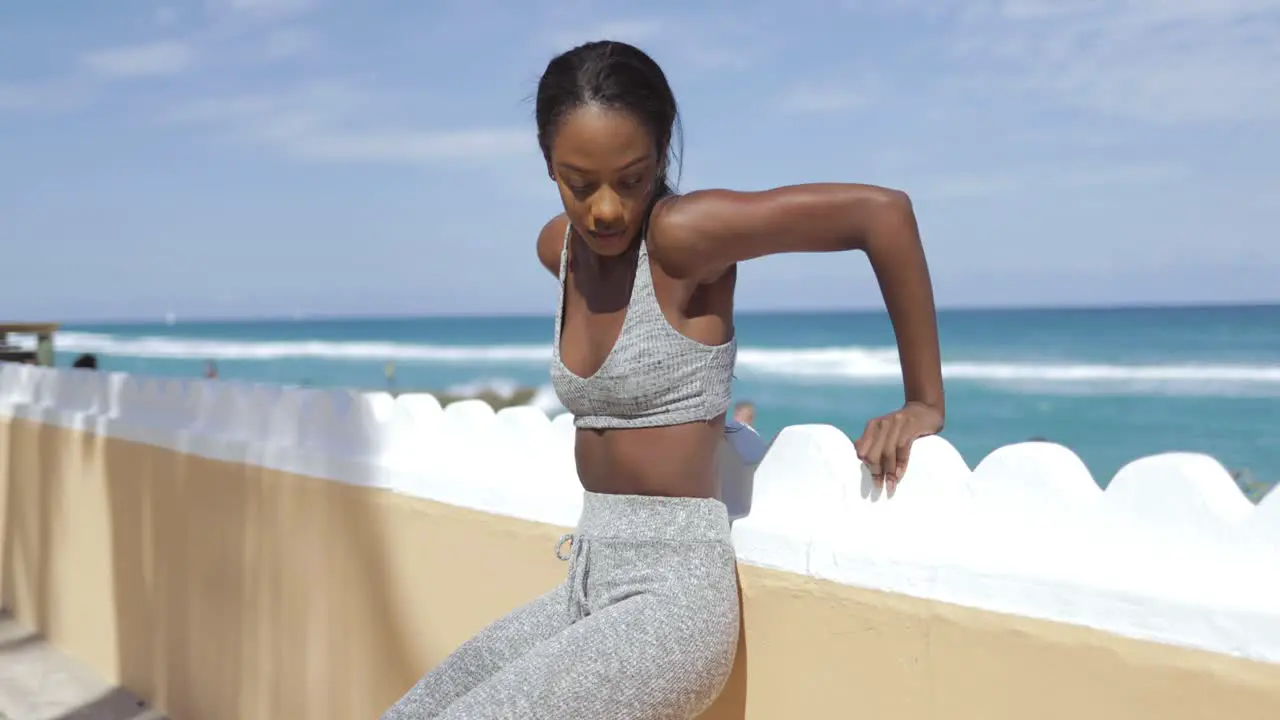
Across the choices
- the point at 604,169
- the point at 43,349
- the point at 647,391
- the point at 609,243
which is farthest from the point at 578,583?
the point at 43,349

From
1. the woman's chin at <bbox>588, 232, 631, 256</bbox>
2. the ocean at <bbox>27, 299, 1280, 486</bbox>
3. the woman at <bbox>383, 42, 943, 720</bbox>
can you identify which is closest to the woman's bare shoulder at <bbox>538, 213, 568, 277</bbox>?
the woman at <bbox>383, 42, 943, 720</bbox>

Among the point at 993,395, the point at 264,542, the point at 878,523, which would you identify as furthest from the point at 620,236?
the point at 993,395

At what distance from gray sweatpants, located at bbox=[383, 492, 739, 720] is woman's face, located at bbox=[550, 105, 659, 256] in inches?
19.6

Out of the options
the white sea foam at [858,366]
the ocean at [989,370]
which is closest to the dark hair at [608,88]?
the ocean at [989,370]

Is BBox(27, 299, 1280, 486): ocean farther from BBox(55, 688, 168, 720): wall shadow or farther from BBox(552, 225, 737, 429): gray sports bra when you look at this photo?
BBox(552, 225, 737, 429): gray sports bra

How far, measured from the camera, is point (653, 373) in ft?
7.27

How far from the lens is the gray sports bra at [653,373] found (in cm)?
222

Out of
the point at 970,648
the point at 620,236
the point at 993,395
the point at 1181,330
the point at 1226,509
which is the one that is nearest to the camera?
the point at 1226,509

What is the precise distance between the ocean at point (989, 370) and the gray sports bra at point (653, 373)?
1741 centimetres

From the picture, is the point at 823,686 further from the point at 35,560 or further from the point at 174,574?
the point at 35,560

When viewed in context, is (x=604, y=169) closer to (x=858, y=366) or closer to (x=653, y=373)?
(x=653, y=373)

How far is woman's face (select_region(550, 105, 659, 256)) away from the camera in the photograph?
84.0 inches

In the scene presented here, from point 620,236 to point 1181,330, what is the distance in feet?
162

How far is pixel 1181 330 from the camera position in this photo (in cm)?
4719
